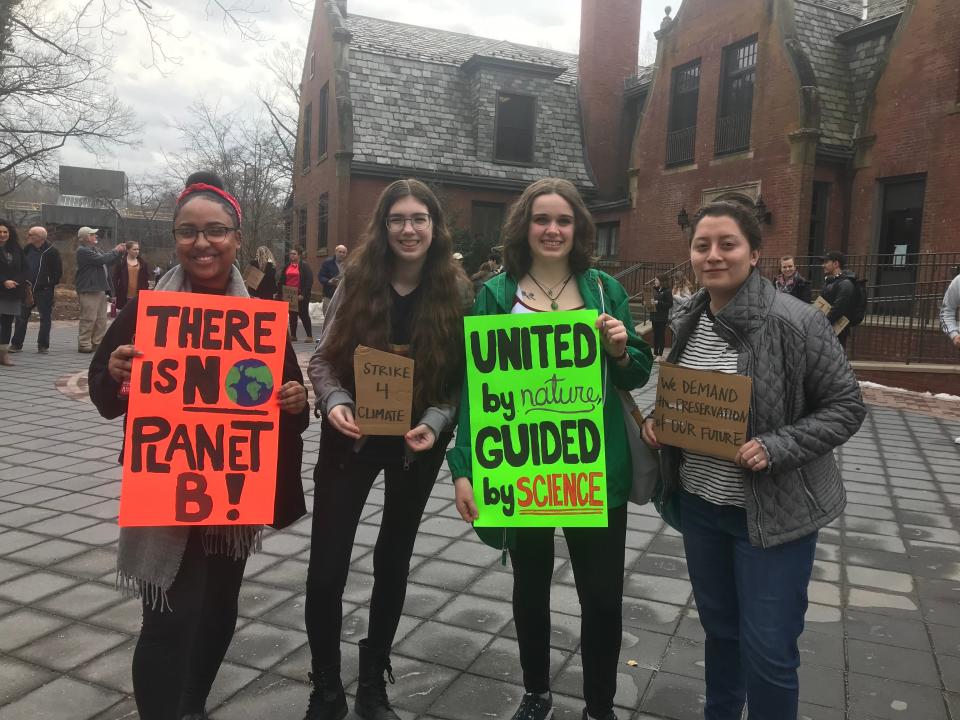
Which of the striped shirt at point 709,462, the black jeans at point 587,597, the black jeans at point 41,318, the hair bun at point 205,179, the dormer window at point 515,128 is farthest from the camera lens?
the dormer window at point 515,128

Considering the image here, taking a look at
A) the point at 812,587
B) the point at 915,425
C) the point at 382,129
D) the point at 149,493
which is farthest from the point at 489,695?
the point at 382,129

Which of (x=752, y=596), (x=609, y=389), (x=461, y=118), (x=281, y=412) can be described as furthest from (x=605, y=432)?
(x=461, y=118)

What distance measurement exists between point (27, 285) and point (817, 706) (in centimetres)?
1216

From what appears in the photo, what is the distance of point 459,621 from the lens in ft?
12.0

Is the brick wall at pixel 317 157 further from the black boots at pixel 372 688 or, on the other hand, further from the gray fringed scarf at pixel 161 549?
the gray fringed scarf at pixel 161 549

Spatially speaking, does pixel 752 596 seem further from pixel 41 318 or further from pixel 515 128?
pixel 515 128

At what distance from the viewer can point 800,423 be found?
2221 millimetres

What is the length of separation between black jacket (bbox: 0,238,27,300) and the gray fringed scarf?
10.6 meters

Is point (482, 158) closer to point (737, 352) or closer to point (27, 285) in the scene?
point (27, 285)

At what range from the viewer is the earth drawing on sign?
2402 millimetres

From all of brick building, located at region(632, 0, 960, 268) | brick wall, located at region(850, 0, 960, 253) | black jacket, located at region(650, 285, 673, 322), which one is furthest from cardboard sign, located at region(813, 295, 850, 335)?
brick wall, located at region(850, 0, 960, 253)

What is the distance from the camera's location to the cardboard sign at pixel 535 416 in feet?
8.26

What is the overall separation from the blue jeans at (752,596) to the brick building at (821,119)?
14762 mm

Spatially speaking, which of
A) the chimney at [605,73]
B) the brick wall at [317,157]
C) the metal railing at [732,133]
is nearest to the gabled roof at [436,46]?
the chimney at [605,73]
